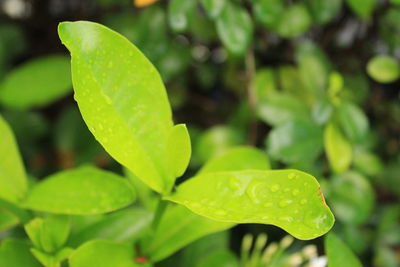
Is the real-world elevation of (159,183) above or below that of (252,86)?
above

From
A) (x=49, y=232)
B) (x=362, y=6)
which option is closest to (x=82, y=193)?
(x=49, y=232)

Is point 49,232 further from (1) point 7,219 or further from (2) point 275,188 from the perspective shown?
(2) point 275,188

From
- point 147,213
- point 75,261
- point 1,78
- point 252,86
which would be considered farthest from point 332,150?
point 1,78

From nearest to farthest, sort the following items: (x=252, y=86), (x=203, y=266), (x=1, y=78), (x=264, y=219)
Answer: (x=264, y=219), (x=203, y=266), (x=252, y=86), (x=1, y=78)

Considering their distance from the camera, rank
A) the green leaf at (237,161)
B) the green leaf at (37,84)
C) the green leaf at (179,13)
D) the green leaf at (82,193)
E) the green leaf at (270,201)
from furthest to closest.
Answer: the green leaf at (37,84) → the green leaf at (179,13) → the green leaf at (237,161) → the green leaf at (82,193) → the green leaf at (270,201)

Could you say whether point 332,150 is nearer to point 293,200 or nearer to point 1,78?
point 293,200

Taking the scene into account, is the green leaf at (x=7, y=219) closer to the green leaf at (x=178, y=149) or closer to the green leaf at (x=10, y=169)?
the green leaf at (x=10, y=169)

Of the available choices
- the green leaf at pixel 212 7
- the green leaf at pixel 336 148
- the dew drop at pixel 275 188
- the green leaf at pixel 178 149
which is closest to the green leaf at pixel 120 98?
the green leaf at pixel 178 149

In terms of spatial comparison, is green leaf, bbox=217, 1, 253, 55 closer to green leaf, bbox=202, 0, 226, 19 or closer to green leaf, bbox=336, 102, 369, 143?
green leaf, bbox=202, 0, 226, 19
